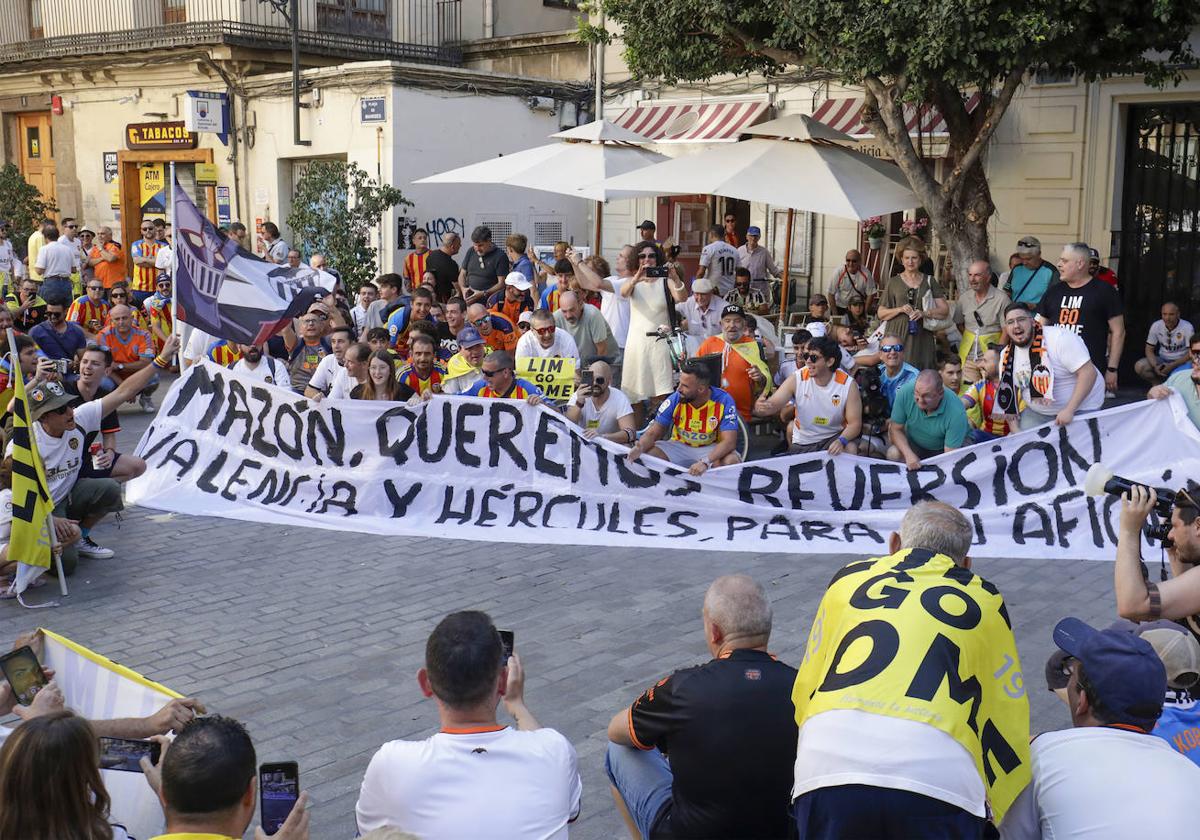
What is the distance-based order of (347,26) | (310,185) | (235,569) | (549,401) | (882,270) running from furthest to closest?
1. (347,26)
2. (310,185)
3. (882,270)
4. (549,401)
5. (235,569)

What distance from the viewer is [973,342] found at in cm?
1125

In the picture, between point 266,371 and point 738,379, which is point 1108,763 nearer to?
point 738,379

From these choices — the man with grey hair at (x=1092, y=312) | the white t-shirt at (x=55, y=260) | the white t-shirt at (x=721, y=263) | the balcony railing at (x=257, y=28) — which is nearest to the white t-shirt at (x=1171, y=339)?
the man with grey hair at (x=1092, y=312)

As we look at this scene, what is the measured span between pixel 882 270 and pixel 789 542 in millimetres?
9752

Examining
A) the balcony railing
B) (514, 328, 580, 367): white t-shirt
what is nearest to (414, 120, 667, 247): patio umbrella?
(514, 328, 580, 367): white t-shirt

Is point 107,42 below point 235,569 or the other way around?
the other way around

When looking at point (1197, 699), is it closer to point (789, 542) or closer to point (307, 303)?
point (789, 542)

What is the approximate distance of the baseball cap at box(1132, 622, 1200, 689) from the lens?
405 cm

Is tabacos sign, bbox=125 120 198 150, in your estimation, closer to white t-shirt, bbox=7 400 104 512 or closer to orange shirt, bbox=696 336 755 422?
orange shirt, bbox=696 336 755 422

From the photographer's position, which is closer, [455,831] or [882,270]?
[455,831]

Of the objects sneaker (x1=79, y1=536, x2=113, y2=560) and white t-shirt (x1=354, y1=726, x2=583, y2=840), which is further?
sneaker (x1=79, y1=536, x2=113, y2=560)

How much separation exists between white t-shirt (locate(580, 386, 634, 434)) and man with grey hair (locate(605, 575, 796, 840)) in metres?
5.83

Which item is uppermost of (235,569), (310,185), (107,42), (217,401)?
(107,42)

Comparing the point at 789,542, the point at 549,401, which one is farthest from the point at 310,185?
the point at 789,542
